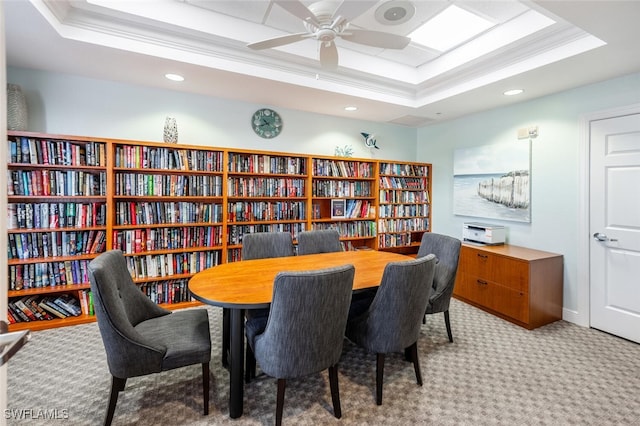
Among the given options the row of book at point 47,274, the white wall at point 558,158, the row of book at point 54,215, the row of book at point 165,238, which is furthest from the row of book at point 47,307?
the white wall at point 558,158

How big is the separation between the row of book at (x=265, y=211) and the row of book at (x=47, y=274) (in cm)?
151

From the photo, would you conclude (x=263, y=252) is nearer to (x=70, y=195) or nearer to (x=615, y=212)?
(x=70, y=195)

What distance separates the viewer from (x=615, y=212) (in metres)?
2.90

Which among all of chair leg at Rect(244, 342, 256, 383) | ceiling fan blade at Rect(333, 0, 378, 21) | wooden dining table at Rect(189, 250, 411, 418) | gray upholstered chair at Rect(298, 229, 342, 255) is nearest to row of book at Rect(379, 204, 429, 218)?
gray upholstered chair at Rect(298, 229, 342, 255)

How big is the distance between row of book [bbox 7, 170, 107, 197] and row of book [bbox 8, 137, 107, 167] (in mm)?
102

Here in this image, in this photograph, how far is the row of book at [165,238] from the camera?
3.16 metres

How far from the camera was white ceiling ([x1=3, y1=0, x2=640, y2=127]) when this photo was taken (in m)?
2.19

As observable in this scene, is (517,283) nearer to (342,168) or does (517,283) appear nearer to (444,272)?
(444,272)

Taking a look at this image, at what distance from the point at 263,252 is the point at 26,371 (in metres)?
1.89

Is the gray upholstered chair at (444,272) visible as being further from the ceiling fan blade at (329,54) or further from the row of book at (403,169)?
the row of book at (403,169)

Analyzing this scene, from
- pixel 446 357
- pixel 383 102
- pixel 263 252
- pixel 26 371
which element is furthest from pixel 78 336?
pixel 383 102

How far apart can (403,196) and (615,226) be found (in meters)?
2.44

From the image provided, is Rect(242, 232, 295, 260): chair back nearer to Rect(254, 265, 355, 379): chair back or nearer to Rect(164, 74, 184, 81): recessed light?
Rect(254, 265, 355, 379): chair back

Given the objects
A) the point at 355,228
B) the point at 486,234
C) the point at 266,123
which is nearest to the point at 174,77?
the point at 266,123
